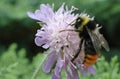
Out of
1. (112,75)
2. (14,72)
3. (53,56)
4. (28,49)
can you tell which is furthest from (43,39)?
(28,49)

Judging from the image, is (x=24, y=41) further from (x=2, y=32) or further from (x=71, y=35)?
(x=71, y=35)

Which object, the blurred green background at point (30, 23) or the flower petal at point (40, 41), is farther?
the blurred green background at point (30, 23)

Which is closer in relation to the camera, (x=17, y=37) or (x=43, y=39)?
(x=43, y=39)

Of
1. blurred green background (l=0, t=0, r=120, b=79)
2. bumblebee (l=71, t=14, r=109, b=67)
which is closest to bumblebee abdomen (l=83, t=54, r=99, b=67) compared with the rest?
bumblebee (l=71, t=14, r=109, b=67)

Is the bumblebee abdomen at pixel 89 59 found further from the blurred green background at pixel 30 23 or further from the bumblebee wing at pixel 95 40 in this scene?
the blurred green background at pixel 30 23

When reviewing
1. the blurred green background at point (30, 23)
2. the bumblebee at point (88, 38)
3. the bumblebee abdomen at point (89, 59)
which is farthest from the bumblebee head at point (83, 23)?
the blurred green background at point (30, 23)
